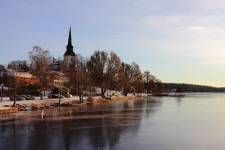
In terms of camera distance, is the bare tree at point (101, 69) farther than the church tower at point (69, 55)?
No

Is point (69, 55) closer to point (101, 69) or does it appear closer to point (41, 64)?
point (101, 69)

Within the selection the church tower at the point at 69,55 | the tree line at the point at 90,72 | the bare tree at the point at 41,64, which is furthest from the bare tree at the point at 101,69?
the church tower at the point at 69,55

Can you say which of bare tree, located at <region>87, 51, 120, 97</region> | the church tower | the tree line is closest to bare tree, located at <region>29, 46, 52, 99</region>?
the tree line

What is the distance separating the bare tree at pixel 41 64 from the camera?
47.5m

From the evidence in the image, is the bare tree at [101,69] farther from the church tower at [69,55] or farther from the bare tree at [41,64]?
the church tower at [69,55]

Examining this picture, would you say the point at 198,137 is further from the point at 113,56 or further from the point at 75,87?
the point at 113,56

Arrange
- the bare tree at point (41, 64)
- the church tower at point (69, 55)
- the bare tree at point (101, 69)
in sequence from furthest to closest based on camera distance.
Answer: the church tower at point (69, 55) → the bare tree at point (101, 69) → the bare tree at point (41, 64)

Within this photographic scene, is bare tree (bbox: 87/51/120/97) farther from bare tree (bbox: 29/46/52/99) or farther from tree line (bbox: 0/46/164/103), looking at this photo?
bare tree (bbox: 29/46/52/99)

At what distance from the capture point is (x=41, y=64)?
4762cm

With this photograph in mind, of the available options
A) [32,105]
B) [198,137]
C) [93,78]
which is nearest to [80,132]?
[198,137]

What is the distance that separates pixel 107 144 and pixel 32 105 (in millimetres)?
26357

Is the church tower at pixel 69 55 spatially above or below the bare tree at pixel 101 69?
above

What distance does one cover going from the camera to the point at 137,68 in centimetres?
8912

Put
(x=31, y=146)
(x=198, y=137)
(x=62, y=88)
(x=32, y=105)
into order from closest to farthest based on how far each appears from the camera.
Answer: (x=31, y=146)
(x=198, y=137)
(x=32, y=105)
(x=62, y=88)
